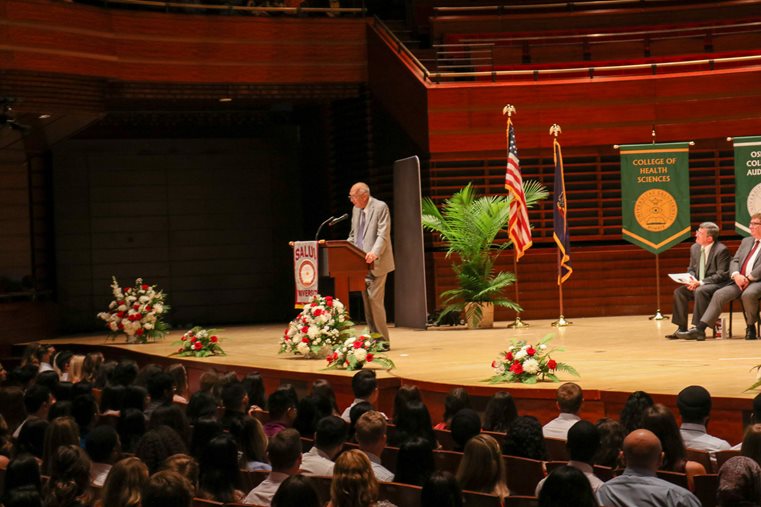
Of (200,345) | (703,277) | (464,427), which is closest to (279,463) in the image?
(464,427)

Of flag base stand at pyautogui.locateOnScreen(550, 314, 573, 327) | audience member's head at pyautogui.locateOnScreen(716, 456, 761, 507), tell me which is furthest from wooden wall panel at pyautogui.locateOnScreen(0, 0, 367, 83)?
audience member's head at pyautogui.locateOnScreen(716, 456, 761, 507)

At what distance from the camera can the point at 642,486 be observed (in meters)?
3.65

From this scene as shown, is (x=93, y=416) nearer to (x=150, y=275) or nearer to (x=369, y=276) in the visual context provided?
(x=369, y=276)

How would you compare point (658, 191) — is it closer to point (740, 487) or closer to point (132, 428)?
point (132, 428)

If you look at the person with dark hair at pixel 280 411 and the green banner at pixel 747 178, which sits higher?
the green banner at pixel 747 178

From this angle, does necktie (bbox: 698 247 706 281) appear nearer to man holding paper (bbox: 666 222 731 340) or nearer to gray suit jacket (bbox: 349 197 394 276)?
man holding paper (bbox: 666 222 731 340)

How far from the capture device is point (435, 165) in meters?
13.5

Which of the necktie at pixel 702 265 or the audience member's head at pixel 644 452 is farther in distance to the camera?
the necktie at pixel 702 265

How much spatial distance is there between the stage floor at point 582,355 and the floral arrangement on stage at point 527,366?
13 cm

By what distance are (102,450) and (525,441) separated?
1764 mm

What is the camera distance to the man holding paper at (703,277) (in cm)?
1011

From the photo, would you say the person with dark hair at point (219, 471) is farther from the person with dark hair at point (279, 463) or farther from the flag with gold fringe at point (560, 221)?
the flag with gold fringe at point (560, 221)

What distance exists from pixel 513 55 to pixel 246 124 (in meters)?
4.14

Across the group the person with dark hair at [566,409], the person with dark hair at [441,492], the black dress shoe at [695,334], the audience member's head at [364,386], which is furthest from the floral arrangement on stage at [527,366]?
the person with dark hair at [441,492]
